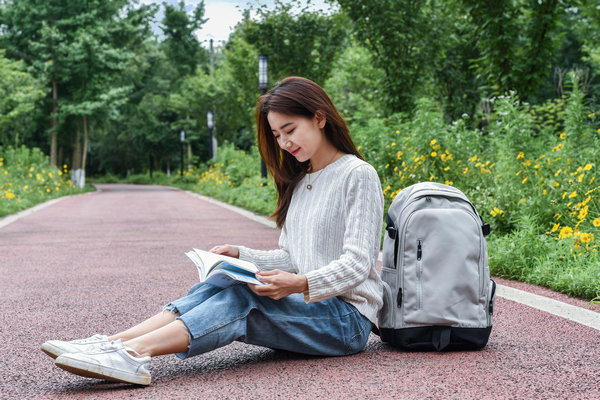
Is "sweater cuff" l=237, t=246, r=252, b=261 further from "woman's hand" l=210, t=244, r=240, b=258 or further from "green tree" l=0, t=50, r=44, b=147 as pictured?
"green tree" l=0, t=50, r=44, b=147

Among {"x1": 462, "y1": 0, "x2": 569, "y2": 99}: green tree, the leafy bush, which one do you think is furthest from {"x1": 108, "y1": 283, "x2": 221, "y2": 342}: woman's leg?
the leafy bush

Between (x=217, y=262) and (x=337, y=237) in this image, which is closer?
(x=217, y=262)

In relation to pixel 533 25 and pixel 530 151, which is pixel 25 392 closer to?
pixel 530 151

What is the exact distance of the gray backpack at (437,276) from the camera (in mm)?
2848

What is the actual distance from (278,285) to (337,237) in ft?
1.41

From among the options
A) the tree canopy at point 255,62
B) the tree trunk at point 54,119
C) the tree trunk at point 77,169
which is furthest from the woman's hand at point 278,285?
the tree trunk at point 77,169

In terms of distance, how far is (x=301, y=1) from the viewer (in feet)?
57.5

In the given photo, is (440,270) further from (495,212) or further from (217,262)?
(495,212)

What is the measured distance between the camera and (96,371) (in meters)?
2.36

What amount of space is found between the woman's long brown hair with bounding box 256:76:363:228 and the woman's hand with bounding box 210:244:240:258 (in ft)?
0.93

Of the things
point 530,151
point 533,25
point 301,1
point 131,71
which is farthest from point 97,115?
point 530,151

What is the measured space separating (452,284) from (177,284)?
2935 mm

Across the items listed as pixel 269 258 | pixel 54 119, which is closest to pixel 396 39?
pixel 269 258

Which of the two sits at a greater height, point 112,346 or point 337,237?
point 337,237
